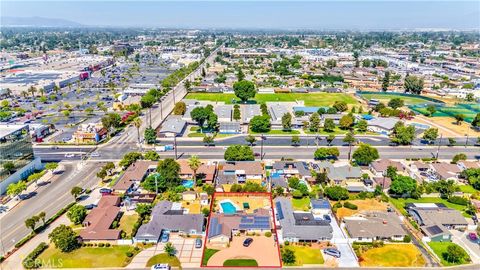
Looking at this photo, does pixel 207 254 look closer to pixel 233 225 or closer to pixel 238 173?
pixel 233 225

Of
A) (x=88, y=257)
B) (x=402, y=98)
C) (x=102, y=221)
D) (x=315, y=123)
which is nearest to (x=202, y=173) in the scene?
(x=102, y=221)

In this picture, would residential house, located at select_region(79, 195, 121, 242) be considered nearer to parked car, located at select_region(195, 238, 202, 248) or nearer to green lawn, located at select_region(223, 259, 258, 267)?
parked car, located at select_region(195, 238, 202, 248)

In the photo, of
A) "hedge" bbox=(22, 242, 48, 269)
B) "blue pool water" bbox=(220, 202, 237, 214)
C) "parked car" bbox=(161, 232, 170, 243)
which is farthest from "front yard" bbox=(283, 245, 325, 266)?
"hedge" bbox=(22, 242, 48, 269)

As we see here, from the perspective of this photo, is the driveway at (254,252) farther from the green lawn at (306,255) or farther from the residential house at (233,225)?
the green lawn at (306,255)

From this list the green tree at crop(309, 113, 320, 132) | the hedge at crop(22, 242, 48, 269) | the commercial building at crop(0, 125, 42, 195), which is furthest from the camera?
the green tree at crop(309, 113, 320, 132)

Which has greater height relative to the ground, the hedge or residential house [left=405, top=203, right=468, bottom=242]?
residential house [left=405, top=203, right=468, bottom=242]

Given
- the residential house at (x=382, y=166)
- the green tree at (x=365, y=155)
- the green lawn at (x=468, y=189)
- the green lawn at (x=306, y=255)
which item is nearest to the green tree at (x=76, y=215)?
the green lawn at (x=306, y=255)
